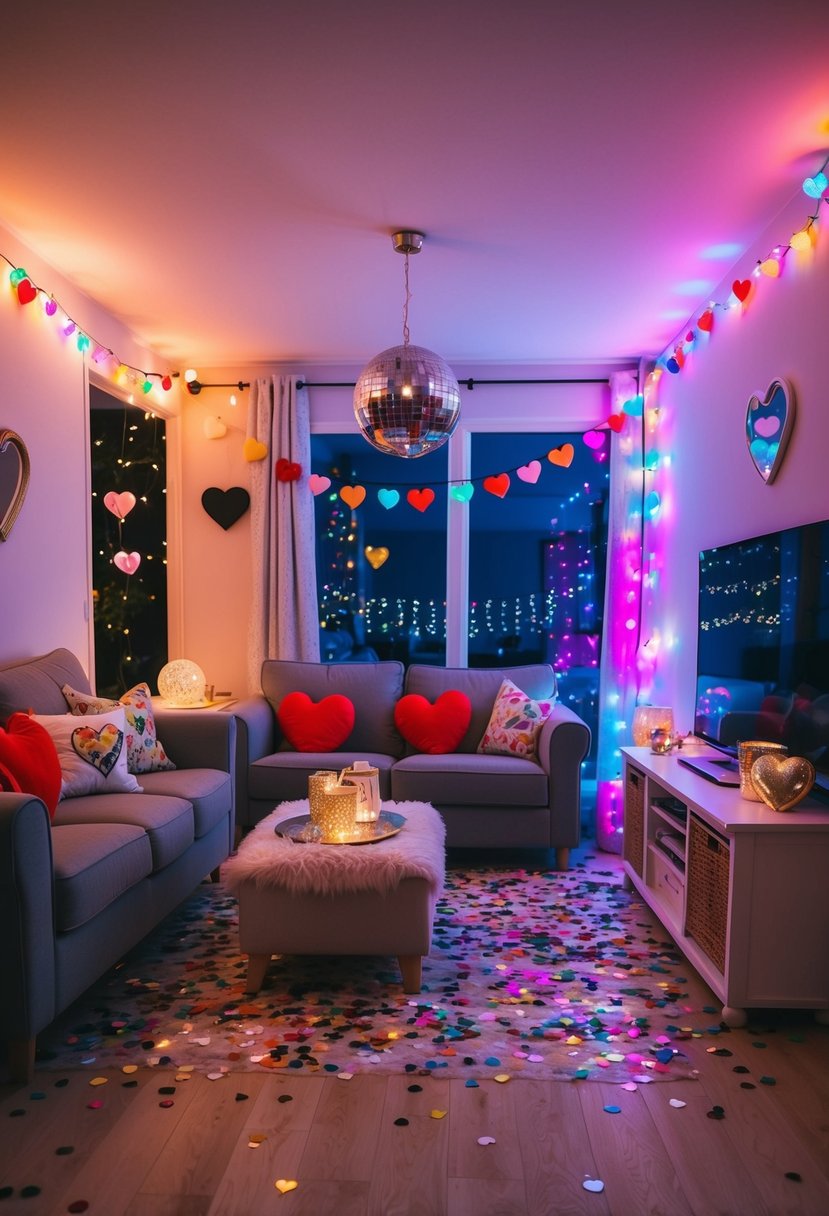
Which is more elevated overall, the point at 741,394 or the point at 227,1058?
the point at 741,394

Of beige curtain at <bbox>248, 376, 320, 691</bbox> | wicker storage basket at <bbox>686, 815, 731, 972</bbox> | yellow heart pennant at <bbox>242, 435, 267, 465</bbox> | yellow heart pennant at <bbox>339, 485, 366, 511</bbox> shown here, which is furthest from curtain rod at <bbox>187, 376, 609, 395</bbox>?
wicker storage basket at <bbox>686, 815, 731, 972</bbox>

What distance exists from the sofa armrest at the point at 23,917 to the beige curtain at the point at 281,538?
2848mm

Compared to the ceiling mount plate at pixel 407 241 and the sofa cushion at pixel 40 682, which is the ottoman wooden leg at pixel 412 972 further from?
the ceiling mount plate at pixel 407 241

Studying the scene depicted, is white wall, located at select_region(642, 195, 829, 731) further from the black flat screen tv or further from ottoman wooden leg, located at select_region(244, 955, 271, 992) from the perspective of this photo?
ottoman wooden leg, located at select_region(244, 955, 271, 992)

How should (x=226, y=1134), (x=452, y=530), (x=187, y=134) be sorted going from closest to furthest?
(x=226, y=1134)
(x=187, y=134)
(x=452, y=530)

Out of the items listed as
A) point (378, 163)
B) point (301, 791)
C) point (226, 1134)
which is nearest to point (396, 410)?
point (378, 163)

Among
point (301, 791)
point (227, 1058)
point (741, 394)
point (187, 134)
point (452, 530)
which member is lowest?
point (227, 1058)

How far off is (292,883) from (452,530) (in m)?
2.96

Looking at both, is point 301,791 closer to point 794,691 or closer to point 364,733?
point 364,733

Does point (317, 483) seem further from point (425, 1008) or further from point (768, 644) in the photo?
point (425, 1008)

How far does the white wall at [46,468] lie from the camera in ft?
10.8

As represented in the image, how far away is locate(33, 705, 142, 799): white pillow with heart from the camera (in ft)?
9.80

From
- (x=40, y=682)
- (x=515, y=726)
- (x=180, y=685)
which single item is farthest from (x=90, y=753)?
(x=515, y=726)

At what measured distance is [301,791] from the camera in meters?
4.09
